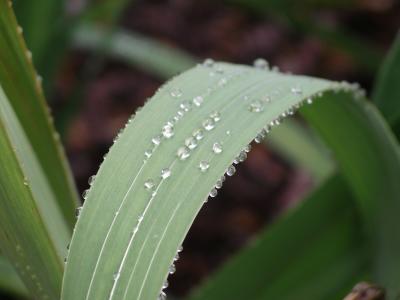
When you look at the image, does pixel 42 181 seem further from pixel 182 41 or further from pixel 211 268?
pixel 182 41

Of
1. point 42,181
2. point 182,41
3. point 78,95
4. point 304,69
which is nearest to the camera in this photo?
point 42,181

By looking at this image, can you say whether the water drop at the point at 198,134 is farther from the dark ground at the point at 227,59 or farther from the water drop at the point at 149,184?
the dark ground at the point at 227,59

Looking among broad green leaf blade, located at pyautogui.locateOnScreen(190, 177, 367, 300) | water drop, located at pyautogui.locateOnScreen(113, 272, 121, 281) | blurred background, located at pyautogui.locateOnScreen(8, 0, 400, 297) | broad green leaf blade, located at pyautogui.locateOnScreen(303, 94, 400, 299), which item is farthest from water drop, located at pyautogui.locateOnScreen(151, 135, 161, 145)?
blurred background, located at pyautogui.locateOnScreen(8, 0, 400, 297)

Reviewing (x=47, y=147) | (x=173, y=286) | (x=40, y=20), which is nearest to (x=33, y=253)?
(x=47, y=147)

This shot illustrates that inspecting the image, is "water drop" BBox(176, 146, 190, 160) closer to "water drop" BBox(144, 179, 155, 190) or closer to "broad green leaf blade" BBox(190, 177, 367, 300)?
"water drop" BBox(144, 179, 155, 190)

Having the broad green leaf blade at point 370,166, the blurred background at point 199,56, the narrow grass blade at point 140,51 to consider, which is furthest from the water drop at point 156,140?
the narrow grass blade at point 140,51

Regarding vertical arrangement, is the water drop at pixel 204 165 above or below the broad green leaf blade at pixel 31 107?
below

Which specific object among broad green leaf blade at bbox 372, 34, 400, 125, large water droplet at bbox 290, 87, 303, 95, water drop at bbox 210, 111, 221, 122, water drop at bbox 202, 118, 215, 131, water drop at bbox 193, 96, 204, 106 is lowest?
water drop at bbox 202, 118, 215, 131
